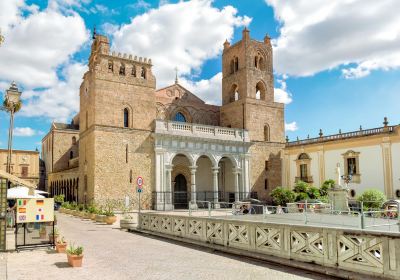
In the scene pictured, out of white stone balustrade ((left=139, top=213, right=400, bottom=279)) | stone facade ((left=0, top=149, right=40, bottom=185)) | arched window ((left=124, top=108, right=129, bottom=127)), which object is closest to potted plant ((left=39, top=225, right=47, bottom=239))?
white stone balustrade ((left=139, top=213, right=400, bottom=279))

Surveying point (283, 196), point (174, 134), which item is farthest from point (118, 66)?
point (283, 196)

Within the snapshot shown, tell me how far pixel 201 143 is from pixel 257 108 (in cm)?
787

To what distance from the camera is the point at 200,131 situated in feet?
111

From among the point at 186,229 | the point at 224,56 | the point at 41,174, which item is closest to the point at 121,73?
the point at 224,56

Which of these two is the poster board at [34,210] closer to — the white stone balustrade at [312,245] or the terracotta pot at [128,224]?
the white stone balustrade at [312,245]

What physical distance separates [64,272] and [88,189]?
21866 mm

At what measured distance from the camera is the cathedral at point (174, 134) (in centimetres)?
2947

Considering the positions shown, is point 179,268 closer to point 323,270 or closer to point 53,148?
point 323,270

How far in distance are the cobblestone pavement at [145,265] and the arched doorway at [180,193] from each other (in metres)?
21.6

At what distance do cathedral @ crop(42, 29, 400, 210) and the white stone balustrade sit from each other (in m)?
18.2

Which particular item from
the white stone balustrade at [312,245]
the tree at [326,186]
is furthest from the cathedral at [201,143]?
the white stone balustrade at [312,245]

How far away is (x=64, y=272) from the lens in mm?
8453

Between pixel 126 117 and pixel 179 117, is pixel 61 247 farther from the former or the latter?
pixel 179 117

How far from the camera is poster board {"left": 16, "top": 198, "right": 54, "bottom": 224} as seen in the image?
11.3 metres
